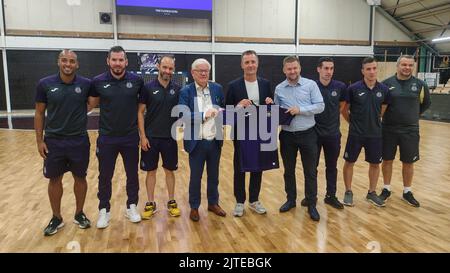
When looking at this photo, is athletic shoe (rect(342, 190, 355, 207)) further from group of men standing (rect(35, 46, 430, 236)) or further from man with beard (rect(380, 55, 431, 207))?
man with beard (rect(380, 55, 431, 207))

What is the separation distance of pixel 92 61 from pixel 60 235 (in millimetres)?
13527

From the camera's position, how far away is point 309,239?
3.21 metres

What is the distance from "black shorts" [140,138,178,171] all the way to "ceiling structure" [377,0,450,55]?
16138mm

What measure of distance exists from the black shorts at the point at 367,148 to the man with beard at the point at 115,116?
230cm

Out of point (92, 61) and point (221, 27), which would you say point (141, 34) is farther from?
point (221, 27)

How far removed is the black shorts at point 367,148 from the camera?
4.05 meters

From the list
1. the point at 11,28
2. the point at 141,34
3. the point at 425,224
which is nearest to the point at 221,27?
the point at 141,34

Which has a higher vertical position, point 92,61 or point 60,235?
point 92,61

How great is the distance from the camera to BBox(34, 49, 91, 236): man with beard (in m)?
3.21


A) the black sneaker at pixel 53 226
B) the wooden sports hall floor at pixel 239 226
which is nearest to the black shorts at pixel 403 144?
the wooden sports hall floor at pixel 239 226

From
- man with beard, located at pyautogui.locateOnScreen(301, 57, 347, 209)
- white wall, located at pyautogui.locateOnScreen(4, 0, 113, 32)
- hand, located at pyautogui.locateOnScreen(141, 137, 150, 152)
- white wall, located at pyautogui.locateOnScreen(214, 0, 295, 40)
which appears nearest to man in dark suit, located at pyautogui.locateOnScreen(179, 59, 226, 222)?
hand, located at pyautogui.locateOnScreen(141, 137, 150, 152)

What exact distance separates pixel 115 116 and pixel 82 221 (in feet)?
3.43

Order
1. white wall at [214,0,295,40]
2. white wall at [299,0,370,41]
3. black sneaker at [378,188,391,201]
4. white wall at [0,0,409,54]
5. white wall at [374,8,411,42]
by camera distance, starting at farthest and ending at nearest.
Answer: white wall at [374,8,411,42], white wall at [299,0,370,41], white wall at [214,0,295,40], white wall at [0,0,409,54], black sneaker at [378,188,391,201]
